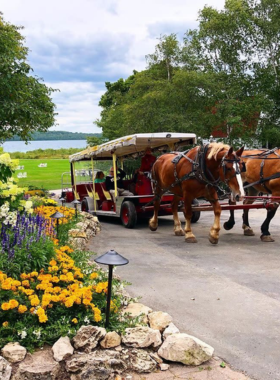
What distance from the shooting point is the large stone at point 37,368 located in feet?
9.61

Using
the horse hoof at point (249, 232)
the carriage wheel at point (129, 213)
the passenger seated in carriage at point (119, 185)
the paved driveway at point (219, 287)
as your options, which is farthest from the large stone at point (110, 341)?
the passenger seated in carriage at point (119, 185)

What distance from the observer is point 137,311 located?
397cm

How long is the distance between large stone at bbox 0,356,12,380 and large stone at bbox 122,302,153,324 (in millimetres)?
1293

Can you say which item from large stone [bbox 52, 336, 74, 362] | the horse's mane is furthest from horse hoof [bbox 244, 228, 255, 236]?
large stone [bbox 52, 336, 74, 362]

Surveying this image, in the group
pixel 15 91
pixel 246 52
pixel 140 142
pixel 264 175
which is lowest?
pixel 264 175

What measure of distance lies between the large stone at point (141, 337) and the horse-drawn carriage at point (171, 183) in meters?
4.16

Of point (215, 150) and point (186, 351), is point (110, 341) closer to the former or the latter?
point (186, 351)

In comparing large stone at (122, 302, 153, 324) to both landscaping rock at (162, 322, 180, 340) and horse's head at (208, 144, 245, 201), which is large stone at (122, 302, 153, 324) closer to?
landscaping rock at (162, 322, 180, 340)

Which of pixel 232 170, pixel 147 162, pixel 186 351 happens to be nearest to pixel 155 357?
pixel 186 351

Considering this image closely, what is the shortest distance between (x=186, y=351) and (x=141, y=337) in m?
0.41

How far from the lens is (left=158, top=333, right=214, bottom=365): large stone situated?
10.6 feet

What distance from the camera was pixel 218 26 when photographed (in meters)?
20.0

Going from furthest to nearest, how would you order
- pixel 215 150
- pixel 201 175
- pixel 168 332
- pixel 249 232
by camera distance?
pixel 249 232 → pixel 201 175 → pixel 215 150 → pixel 168 332

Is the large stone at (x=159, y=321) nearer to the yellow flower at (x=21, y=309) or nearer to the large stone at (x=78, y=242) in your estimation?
the yellow flower at (x=21, y=309)
